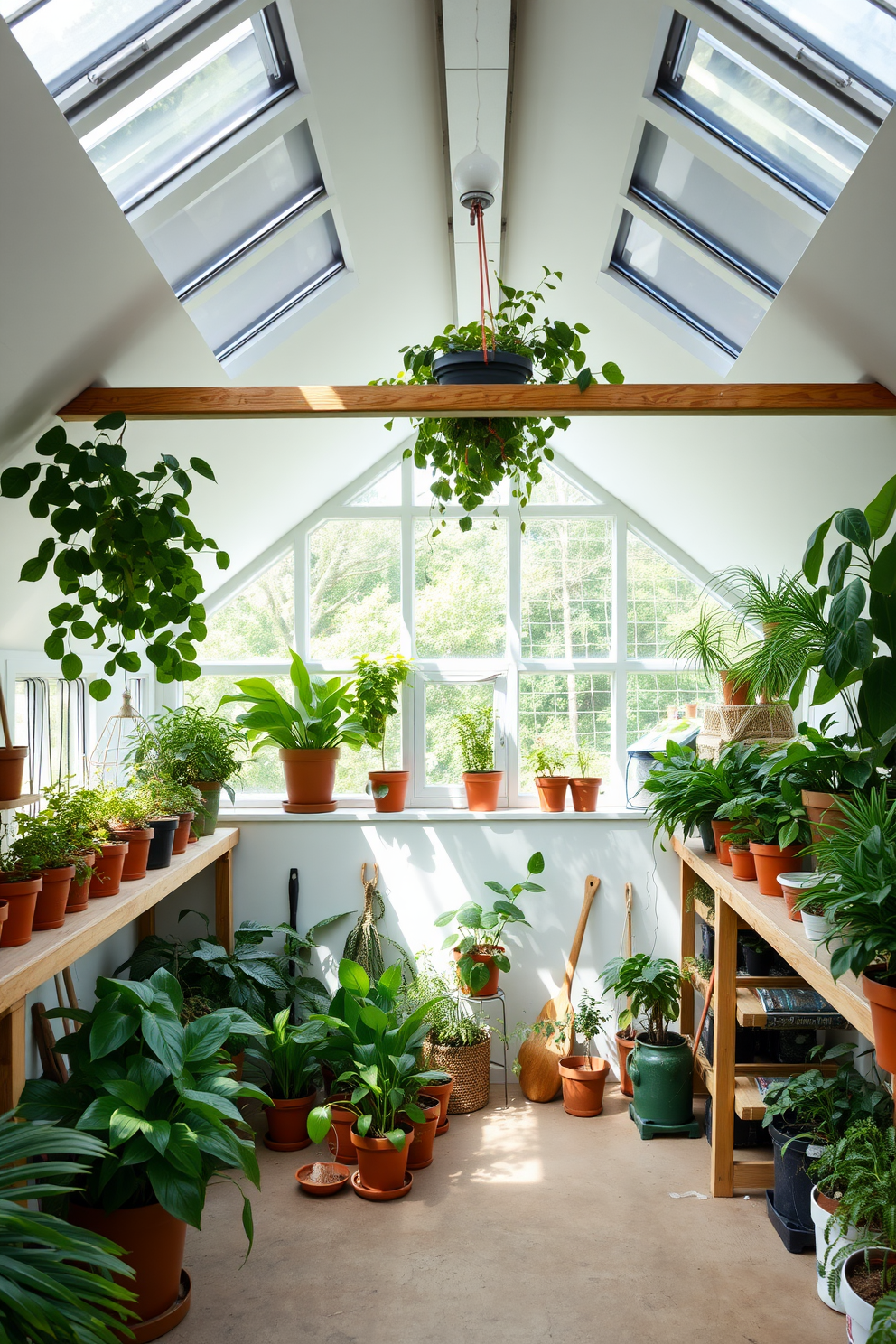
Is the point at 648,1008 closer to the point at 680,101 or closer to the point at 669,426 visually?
the point at 669,426

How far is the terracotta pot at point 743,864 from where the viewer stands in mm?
3414

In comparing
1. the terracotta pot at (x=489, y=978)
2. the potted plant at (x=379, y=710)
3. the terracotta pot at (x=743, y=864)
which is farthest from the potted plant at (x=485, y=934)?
the terracotta pot at (x=743, y=864)

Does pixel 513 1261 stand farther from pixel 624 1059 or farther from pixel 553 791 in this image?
pixel 553 791

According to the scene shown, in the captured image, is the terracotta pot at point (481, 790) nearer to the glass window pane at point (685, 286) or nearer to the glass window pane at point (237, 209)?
the glass window pane at point (685, 286)

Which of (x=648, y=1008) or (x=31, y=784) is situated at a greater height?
(x=31, y=784)

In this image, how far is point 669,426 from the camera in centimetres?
415

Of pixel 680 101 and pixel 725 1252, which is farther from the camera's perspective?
pixel 725 1252

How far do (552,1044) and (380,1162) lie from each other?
3.77 ft

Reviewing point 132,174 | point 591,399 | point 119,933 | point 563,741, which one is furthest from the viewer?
point 563,741

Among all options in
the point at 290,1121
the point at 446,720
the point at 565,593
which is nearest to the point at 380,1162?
the point at 290,1121

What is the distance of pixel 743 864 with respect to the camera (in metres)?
3.43

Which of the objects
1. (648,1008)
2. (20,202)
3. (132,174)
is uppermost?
(132,174)

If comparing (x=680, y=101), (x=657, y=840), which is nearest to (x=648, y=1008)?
(x=657, y=840)

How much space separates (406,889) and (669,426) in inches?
93.2
